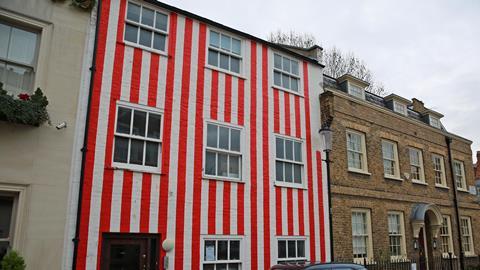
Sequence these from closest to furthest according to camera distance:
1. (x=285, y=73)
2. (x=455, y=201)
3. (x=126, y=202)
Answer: (x=126, y=202) → (x=285, y=73) → (x=455, y=201)

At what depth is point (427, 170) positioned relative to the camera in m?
18.3

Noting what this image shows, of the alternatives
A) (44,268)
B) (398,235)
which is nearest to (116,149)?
(44,268)

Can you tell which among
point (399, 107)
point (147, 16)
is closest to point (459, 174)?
point (399, 107)

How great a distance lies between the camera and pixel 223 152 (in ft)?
37.8

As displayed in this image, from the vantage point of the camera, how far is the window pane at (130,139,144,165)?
32.4 ft

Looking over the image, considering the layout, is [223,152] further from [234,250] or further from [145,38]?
[145,38]

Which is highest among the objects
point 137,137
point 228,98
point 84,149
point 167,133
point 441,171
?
point 228,98

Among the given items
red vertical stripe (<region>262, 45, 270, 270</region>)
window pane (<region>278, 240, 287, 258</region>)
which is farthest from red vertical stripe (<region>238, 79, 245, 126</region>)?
window pane (<region>278, 240, 287, 258</region>)

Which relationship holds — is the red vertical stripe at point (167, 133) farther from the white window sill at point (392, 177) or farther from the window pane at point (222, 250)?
the white window sill at point (392, 177)

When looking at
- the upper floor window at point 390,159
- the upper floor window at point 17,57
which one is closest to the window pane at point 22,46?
the upper floor window at point 17,57

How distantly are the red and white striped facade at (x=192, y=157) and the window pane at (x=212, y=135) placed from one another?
9.7 inches

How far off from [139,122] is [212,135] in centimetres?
221

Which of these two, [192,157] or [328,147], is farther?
[328,147]

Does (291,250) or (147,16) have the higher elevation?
(147,16)
